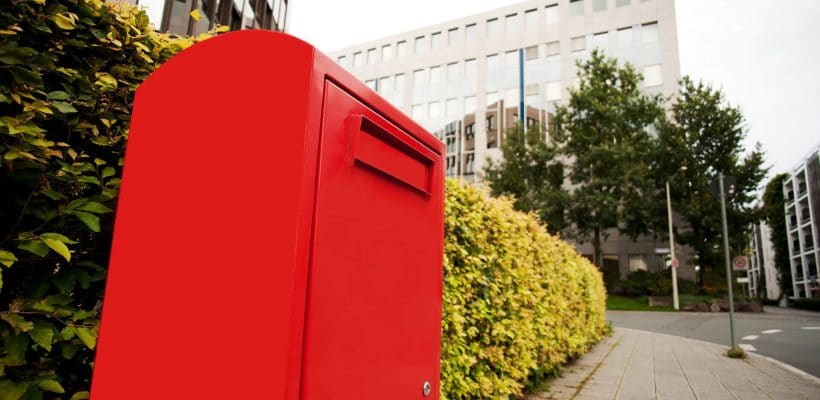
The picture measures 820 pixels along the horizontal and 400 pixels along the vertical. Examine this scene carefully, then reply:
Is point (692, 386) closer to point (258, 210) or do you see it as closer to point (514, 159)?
point (258, 210)

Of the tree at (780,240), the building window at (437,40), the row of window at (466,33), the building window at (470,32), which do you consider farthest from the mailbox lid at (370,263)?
the tree at (780,240)

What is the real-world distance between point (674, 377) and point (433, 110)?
37.0 meters

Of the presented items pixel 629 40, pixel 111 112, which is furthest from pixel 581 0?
pixel 111 112

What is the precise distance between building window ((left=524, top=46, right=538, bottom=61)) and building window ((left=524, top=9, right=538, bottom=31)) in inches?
68.1

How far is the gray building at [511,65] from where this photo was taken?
3222cm

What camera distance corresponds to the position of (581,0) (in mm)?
35562

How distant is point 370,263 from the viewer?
4.64 feet

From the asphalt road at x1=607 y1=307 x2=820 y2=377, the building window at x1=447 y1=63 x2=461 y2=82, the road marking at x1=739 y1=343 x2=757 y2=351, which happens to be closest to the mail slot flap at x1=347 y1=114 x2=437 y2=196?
the asphalt road at x1=607 y1=307 x2=820 y2=377

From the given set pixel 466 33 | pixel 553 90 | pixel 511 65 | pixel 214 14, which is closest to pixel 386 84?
pixel 466 33

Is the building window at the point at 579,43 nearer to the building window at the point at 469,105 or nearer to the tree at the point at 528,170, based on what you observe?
the tree at the point at 528,170

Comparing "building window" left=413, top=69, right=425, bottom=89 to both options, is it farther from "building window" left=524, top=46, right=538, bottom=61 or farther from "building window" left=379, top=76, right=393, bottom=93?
"building window" left=524, top=46, right=538, bottom=61

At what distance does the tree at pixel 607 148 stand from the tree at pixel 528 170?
1102 mm

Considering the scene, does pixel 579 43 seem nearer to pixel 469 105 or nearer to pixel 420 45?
→ pixel 469 105

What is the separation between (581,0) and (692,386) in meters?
36.2
